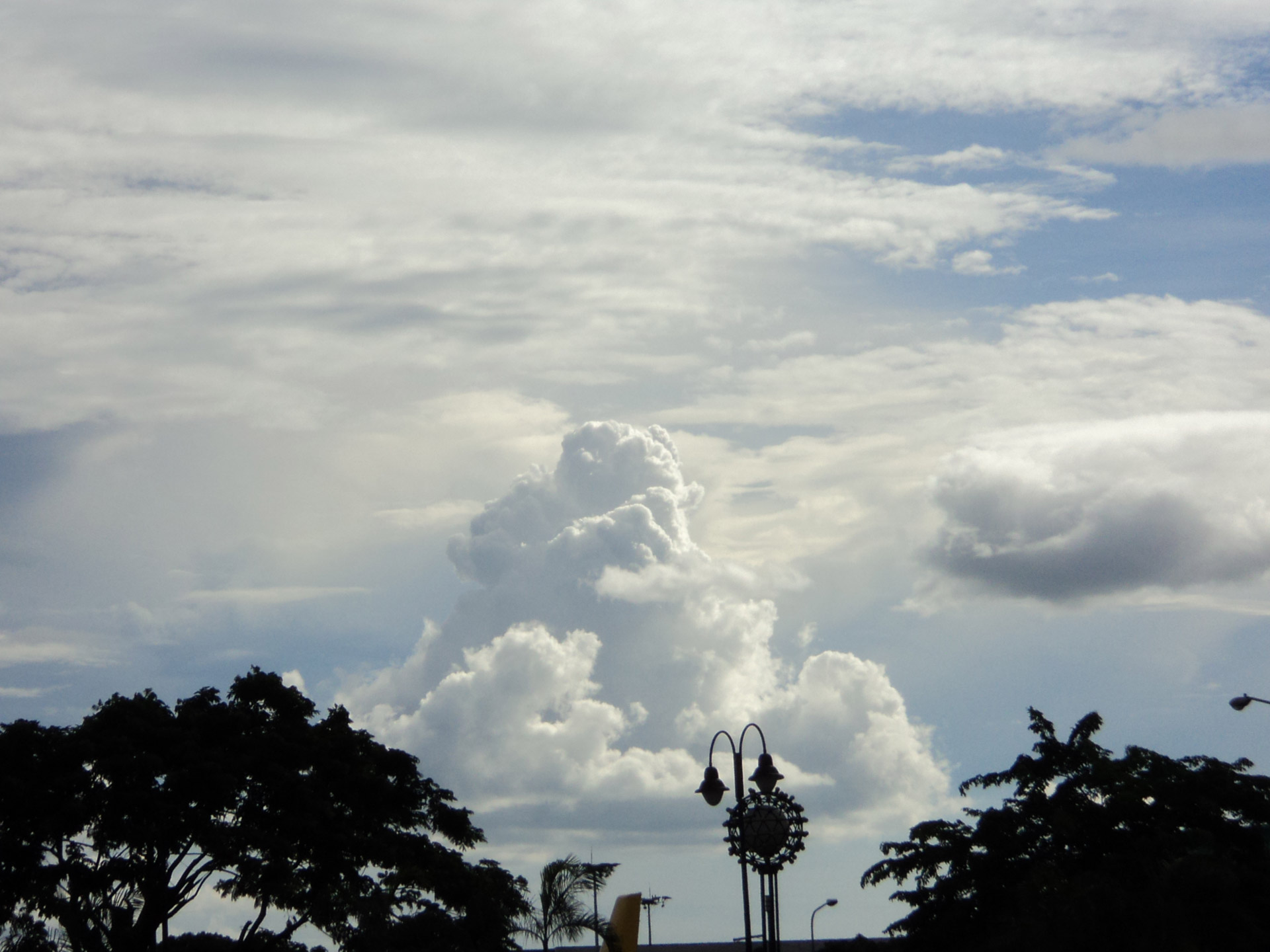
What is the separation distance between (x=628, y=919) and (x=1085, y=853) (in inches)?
1159

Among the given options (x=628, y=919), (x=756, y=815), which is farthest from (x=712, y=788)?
(x=628, y=919)

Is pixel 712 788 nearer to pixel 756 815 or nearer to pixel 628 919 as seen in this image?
pixel 756 815

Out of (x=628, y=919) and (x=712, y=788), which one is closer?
(x=712, y=788)

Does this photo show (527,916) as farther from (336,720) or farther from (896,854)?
(896,854)

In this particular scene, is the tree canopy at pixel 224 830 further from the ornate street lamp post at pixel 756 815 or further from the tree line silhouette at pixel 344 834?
the ornate street lamp post at pixel 756 815

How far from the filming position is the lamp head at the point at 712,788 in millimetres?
27875

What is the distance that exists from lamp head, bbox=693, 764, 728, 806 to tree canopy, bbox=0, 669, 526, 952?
16014 mm

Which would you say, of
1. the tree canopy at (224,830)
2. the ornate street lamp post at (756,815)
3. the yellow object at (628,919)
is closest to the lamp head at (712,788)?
the ornate street lamp post at (756,815)

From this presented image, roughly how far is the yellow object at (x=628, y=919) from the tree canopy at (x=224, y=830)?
15.4 m

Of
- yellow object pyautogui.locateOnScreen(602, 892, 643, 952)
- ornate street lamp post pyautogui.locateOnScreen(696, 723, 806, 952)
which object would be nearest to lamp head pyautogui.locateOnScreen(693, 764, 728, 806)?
ornate street lamp post pyautogui.locateOnScreen(696, 723, 806, 952)

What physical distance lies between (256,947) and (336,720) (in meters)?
7.80

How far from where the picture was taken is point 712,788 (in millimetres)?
27938

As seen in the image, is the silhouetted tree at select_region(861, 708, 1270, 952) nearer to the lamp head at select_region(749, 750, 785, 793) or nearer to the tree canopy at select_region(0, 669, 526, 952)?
the lamp head at select_region(749, 750, 785, 793)

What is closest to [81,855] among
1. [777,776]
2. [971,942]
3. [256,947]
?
[256,947]
